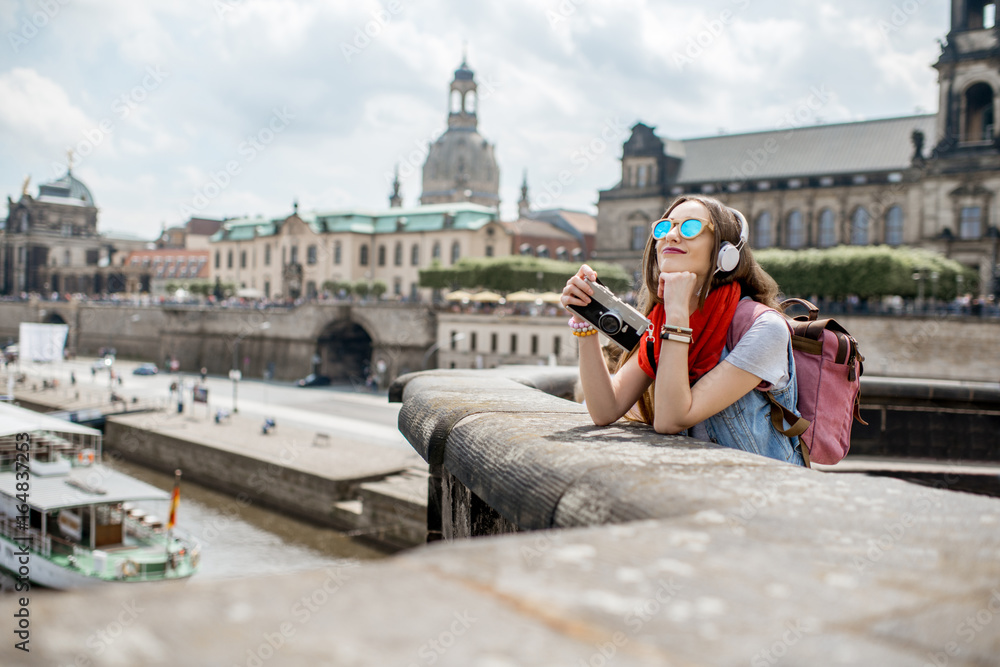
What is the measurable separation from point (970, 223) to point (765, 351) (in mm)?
52687

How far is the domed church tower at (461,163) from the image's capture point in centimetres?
10625

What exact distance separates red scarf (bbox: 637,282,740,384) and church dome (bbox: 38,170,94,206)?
5301 inches

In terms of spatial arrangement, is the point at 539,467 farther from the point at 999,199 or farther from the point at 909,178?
the point at 909,178

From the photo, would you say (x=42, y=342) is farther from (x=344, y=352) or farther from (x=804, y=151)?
(x=804, y=151)

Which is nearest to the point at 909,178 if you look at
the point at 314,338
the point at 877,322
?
the point at 877,322

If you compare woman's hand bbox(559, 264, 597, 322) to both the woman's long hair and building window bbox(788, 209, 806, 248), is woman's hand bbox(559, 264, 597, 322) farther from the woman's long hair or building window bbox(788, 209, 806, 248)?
building window bbox(788, 209, 806, 248)

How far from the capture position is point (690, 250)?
9.90 ft

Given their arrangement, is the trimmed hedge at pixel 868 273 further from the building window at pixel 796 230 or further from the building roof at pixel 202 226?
the building roof at pixel 202 226

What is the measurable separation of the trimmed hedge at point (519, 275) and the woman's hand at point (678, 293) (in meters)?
53.8

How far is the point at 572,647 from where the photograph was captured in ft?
3.34

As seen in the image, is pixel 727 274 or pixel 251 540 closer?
pixel 727 274

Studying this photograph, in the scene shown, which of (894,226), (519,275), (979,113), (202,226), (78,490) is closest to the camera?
(78,490)

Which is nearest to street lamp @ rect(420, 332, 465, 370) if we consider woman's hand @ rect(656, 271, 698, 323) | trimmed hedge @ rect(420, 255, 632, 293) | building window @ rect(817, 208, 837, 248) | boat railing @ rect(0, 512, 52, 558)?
trimmed hedge @ rect(420, 255, 632, 293)

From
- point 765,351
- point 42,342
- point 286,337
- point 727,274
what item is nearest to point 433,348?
point 286,337
